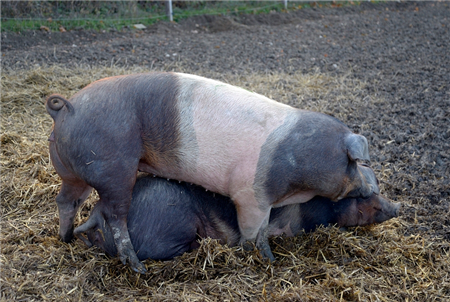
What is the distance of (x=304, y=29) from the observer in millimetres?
10500

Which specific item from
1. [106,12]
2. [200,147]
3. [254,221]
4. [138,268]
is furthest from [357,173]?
[106,12]

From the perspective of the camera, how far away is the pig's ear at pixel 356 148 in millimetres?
Answer: 2953

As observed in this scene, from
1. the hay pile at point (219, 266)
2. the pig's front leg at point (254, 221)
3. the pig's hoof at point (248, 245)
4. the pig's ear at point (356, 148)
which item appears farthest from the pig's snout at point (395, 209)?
the pig's hoof at point (248, 245)

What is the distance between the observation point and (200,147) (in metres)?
3.04

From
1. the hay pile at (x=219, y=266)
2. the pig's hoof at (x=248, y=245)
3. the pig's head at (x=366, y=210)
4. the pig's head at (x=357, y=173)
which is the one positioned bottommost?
the hay pile at (x=219, y=266)

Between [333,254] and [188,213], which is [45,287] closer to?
[188,213]

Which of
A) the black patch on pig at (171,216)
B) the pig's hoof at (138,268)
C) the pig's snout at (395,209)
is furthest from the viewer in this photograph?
the pig's snout at (395,209)

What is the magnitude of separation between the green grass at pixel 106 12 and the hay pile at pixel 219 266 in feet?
20.4

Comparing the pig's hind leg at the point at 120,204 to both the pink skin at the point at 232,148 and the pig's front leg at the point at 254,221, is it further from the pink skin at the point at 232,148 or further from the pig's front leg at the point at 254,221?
the pig's front leg at the point at 254,221

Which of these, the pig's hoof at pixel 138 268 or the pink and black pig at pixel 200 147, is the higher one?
the pink and black pig at pixel 200 147

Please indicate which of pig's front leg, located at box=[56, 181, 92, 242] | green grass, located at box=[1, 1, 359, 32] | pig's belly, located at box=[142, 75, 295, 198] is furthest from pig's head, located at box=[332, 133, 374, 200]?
green grass, located at box=[1, 1, 359, 32]

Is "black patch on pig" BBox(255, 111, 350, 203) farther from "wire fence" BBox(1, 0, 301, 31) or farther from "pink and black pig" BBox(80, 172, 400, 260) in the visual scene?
"wire fence" BBox(1, 0, 301, 31)

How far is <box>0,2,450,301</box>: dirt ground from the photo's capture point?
9.34 feet

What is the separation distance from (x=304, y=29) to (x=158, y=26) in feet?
10.8
